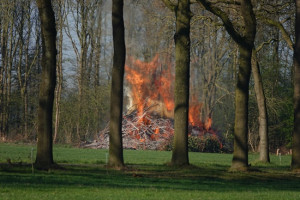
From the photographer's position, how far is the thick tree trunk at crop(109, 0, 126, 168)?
22500mm

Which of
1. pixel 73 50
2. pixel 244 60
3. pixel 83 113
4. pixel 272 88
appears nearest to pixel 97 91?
pixel 83 113

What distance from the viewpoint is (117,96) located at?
2294 cm

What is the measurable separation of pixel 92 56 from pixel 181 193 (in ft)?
162

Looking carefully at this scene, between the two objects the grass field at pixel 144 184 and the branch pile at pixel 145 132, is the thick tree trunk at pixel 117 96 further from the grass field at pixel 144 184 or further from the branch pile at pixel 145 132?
the branch pile at pixel 145 132

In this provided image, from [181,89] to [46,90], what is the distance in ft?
19.5

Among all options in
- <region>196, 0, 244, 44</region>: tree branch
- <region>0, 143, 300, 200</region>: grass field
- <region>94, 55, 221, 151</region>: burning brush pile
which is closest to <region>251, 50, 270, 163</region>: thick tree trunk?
<region>196, 0, 244, 44</region>: tree branch

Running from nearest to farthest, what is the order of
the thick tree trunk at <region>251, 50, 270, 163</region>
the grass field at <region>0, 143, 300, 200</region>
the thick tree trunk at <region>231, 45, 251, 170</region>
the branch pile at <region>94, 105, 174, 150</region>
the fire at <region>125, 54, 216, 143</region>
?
1. the grass field at <region>0, 143, 300, 200</region>
2. the thick tree trunk at <region>231, 45, 251, 170</region>
3. the thick tree trunk at <region>251, 50, 270, 163</region>
4. the branch pile at <region>94, 105, 174, 150</region>
5. the fire at <region>125, 54, 216, 143</region>

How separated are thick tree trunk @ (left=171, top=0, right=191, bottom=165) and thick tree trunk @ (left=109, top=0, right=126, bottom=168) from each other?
8.09ft

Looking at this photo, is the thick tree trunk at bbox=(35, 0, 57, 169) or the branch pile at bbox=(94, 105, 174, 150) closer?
the thick tree trunk at bbox=(35, 0, 57, 169)

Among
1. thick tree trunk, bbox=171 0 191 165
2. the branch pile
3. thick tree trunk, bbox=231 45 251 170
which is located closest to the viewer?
thick tree trunk, bbox=231 45 251 170

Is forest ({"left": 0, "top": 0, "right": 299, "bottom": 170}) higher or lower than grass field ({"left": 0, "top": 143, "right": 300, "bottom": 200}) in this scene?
higher

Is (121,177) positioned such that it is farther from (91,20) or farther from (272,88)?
(91,20)

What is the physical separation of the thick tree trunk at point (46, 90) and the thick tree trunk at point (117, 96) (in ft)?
9.17

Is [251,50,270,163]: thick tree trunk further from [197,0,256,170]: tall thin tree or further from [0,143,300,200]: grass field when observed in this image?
[0,143,300,200]: grass field
